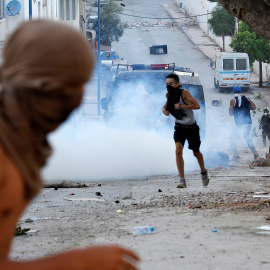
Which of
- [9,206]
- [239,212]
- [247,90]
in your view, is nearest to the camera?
[9,206]

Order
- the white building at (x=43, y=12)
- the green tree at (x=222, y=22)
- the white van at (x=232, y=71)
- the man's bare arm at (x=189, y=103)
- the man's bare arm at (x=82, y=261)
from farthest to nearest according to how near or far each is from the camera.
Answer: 1. the green tree at (x=222, y=22)
2. the white van at (x=232, y=71)
3. the white building at (x=43, y=12)
4. the man's bare arm at (x=189, y=103)
5. the man's bare arm at (x=82, y=261)

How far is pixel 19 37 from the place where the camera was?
5.70ft

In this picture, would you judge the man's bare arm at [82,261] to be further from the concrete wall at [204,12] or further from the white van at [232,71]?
the concrete wall at [204,12]

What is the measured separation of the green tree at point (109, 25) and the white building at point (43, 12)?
223 inches

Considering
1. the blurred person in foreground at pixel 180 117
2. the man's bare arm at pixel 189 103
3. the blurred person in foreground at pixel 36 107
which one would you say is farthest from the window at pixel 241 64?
the blurred person in foreground at pixel 36 107

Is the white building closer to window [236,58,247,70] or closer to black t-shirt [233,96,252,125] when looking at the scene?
black t-shirt [233,96,252,125]

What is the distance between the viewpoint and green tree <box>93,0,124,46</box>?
2384 inches

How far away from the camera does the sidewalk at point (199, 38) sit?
191 feet

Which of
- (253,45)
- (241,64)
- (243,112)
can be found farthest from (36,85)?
(253,45)

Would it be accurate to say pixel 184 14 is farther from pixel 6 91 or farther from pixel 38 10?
pixel 6 91

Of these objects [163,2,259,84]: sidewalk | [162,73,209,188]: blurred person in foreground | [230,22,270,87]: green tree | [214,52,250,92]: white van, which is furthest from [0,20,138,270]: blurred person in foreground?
[163,2,259,84]: sidewalk

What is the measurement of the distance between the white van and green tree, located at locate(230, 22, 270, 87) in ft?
4.66

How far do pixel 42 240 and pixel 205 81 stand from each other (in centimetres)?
4318

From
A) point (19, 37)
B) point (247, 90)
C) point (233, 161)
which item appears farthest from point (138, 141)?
point (247, 90)
